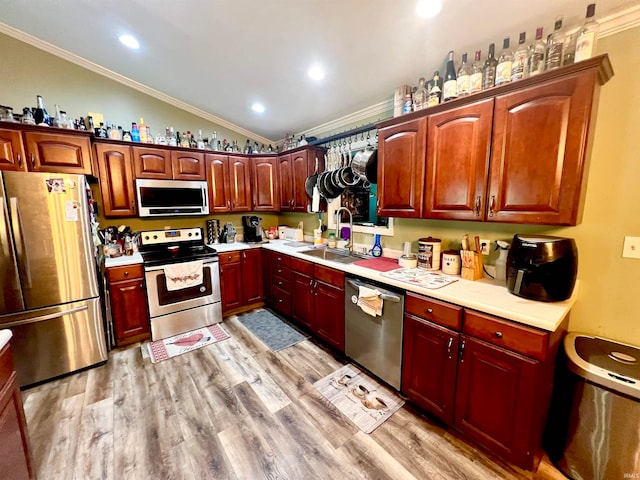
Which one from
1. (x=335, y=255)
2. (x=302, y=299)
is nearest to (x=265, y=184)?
(x=335, y=255)

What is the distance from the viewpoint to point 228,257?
3254 mm

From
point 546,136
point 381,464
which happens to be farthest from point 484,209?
point 381,464

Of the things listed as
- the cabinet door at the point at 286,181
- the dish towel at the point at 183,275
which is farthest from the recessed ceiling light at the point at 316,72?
the dish towel at the point at 183,275

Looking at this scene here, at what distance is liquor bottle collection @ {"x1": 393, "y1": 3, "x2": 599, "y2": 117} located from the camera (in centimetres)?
132

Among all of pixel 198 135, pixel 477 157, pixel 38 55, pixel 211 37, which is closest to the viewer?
pixel 477 157

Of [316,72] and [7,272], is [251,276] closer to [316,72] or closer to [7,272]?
[7,272]

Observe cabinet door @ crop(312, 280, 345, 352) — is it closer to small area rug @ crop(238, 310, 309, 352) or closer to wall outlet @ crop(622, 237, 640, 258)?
small area rug @ crop(238, 310, 309, 352)

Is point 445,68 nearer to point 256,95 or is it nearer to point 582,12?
point 582,12

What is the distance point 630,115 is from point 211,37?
2824mm

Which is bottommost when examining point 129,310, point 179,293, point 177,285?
point 129,310

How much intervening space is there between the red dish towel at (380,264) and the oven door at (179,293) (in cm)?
176

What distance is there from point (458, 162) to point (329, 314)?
169cm

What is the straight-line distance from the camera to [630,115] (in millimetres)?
1385

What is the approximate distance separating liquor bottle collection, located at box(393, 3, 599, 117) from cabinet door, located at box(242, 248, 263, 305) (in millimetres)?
2540
